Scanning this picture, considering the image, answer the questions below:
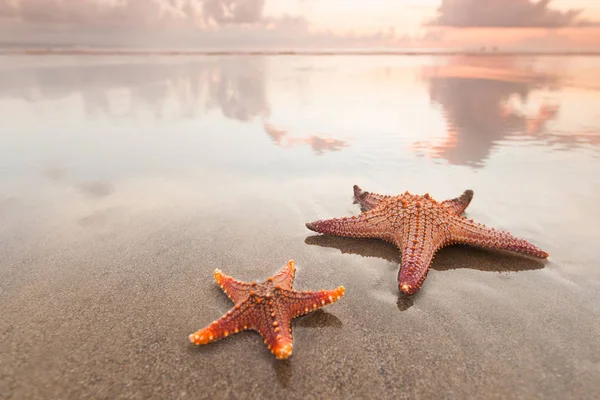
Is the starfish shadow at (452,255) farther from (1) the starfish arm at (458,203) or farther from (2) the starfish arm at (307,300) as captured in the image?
(2) the starfish arm at (307,300)

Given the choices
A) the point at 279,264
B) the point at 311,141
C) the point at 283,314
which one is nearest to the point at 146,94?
the point at 311,141

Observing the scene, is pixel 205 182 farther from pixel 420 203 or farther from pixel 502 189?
pixel 502 189

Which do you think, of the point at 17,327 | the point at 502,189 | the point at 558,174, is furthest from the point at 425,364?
the point at 558,174

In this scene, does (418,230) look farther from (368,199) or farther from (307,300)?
(307,300)

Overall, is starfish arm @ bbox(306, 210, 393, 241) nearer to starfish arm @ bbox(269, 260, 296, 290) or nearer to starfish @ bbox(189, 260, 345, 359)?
starfish arm @ bbox(269, 260, 296, 290)

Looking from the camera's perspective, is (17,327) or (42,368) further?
(17,327)

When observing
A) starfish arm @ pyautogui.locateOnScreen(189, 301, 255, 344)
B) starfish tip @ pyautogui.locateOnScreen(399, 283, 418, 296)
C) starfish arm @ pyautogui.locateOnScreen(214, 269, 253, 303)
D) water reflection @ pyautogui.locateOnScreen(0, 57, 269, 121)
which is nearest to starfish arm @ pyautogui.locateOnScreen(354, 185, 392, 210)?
starfish tip @ pyautogui.locateOnScreen(399, 283, 418, 296)
